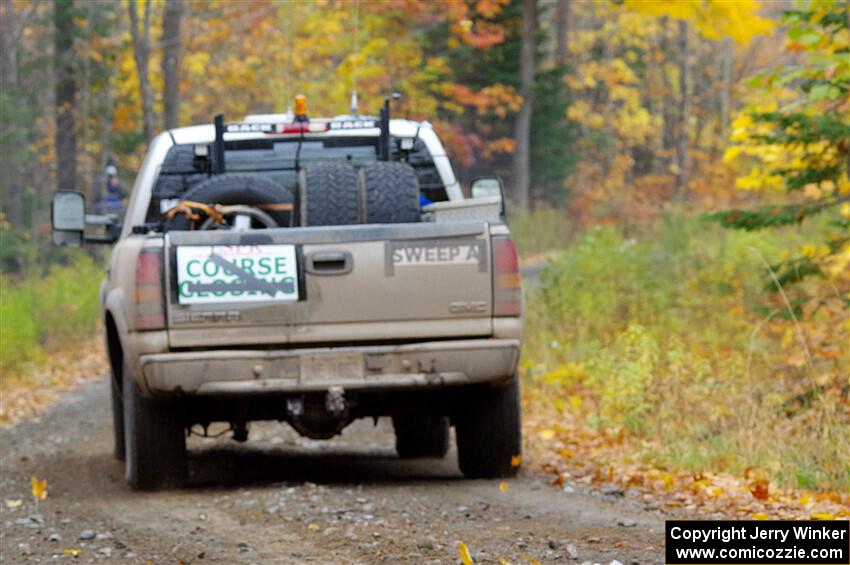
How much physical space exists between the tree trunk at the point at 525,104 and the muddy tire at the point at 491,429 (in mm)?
25714

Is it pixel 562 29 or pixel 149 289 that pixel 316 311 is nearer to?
pixel 149 289

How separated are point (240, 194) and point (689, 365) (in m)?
3.81

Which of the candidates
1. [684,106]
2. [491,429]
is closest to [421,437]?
[491,429]

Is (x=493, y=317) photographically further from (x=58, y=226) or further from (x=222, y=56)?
(x=222, y=56)

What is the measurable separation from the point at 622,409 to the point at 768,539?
15.5 feet

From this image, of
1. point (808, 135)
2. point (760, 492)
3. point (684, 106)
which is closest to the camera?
point (760, 492)

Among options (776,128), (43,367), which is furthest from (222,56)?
(776,128)

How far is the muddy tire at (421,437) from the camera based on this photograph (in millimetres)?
9820

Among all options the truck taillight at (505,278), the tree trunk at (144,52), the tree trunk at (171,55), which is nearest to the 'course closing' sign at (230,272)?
the truck taillight at (505,278)

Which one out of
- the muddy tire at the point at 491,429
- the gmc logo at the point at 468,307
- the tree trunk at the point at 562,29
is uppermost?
the tree trunk at the point at 562,29

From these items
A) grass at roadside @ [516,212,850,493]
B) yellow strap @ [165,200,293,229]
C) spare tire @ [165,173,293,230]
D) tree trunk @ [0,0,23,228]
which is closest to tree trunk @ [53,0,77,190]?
tree trunk @ [0,0,23,228]

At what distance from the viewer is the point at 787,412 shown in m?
9.03

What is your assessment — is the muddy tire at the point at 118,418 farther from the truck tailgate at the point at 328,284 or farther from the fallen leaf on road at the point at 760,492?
the fallen leaf on road at the point at 760,492

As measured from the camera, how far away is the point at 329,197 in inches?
315
